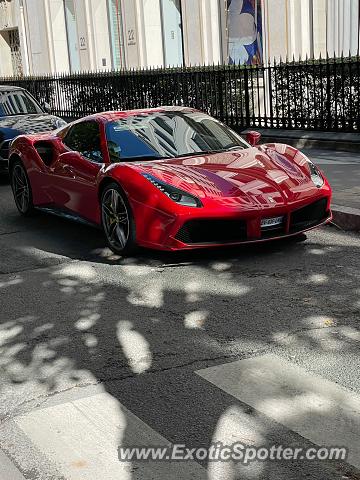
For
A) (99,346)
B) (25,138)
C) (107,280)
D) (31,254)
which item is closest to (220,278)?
(107,280)

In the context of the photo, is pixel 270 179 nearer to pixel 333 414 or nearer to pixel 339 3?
pixel 333 414

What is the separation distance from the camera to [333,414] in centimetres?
451

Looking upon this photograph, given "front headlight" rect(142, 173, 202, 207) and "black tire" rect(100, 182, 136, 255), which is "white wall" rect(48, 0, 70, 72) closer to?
"black tire" rect(100, 182, 136, 255)

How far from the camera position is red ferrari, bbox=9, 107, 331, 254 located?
25.4ft

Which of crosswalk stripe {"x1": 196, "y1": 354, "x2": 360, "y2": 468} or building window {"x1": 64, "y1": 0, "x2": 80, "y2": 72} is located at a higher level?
building window {"x1": 64, "y1": 0, "x2": 80, "y2": 72}

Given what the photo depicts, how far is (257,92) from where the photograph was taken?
17.0m

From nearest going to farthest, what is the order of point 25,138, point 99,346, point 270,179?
point 99,346 < point 270,179 < point 25,138

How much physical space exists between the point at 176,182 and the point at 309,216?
135 centimetres

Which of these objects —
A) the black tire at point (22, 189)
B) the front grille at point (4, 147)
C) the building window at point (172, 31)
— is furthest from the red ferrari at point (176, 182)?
the building window at point (172, 31)

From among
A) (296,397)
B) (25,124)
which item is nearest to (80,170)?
(296,397)

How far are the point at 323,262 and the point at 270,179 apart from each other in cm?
94

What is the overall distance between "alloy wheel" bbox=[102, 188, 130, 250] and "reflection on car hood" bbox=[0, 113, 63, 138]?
6.25m

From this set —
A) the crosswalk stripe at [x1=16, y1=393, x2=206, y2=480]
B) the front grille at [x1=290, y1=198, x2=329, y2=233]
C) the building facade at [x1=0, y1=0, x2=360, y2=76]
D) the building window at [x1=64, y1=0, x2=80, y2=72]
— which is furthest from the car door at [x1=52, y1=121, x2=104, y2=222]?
the building window at [x1=64, y1=0, x2=80, y2=72]

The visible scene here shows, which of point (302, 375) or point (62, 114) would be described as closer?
point (302, 375)
